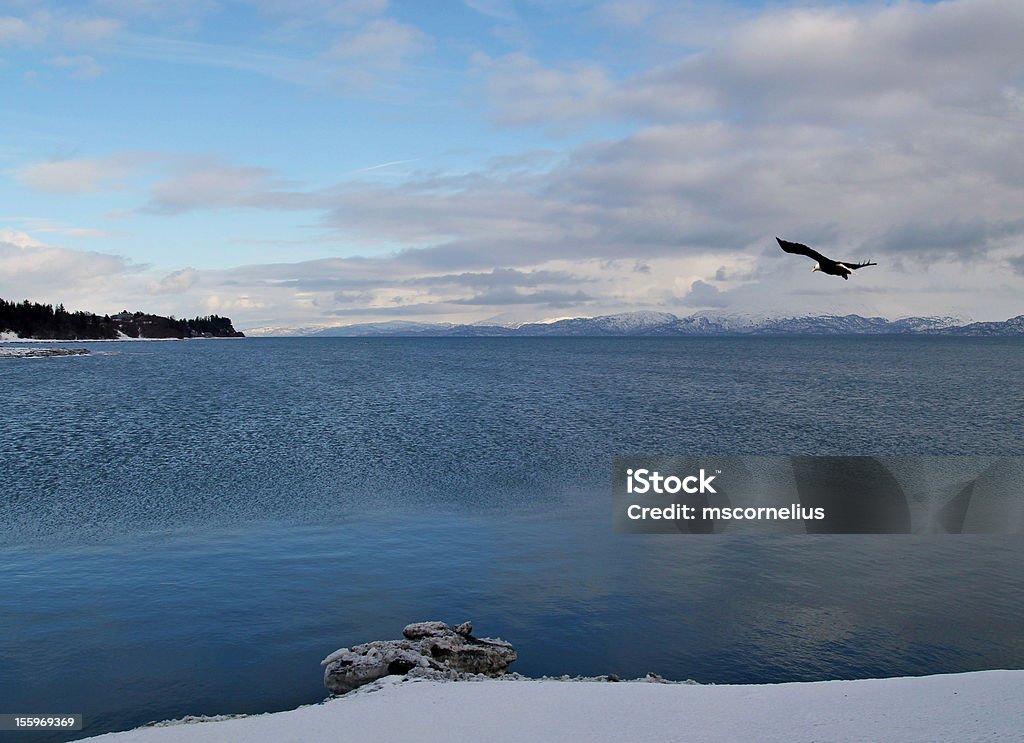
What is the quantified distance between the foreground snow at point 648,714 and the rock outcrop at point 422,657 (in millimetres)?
1076

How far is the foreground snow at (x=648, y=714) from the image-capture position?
1097 centimetres

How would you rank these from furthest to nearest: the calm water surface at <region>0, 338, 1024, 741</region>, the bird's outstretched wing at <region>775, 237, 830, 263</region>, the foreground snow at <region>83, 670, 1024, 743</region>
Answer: the calm water surface at <region>0, 338, 1024, 741</region>, the bird's outstretched wing at <region>775, 237, 830, 263</region>, the foreground snow at <region>83, 670, 1024, 743</region>

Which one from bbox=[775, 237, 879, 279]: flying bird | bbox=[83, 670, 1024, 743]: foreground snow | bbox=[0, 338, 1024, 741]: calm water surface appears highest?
bbox=[775, 237, 879, 279]: flying bird

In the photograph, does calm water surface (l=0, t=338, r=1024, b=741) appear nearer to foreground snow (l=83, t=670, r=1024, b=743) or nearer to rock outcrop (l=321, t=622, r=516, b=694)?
rock outcrop (l=321, t=622, r=516, b=694)

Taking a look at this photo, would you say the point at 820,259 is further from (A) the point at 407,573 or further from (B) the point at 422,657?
(A) the point at 407,573

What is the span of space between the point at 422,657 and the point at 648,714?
5.33m

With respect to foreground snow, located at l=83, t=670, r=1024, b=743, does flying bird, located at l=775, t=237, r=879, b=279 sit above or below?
above

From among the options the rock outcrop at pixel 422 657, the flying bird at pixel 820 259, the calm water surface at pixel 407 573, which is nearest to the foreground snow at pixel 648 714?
the rock outcrop at pixel 422 657

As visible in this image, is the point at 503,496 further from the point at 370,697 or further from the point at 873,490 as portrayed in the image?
the point at 370,697

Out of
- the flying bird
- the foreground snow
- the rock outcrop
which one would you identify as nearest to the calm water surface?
the rock outcrop

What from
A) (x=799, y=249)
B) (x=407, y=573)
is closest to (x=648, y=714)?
(x=799, y=249)

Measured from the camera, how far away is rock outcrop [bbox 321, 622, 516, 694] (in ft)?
49.6

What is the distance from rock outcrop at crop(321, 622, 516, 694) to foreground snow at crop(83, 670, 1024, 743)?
1076 millimetres

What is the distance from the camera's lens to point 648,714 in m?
12.1
